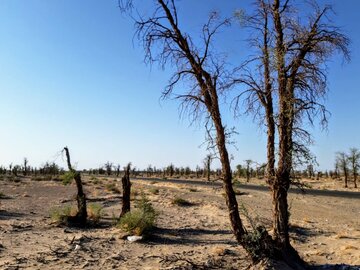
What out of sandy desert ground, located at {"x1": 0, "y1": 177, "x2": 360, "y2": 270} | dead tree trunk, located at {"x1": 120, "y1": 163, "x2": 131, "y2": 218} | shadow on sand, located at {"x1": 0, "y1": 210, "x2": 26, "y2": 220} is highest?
dead tree trunk, located at {"x1": 120, "y1": 163, "x2": 131, "y2": 218}

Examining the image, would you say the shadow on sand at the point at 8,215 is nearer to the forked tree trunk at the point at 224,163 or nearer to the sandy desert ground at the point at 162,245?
the sandy desert ground at the point at 162,245

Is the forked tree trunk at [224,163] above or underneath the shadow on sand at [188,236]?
above

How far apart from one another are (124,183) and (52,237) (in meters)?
4.02

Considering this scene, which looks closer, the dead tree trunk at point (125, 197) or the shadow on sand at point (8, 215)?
the dead tree trunk at point (125, 197)

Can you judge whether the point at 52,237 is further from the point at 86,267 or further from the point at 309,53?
the point at 309,53

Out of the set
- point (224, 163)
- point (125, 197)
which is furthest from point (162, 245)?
point (224, 163)

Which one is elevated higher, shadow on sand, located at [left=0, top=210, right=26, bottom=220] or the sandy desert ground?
shadow on sand, located at [left=0, top=210, right=26, bottom=220]

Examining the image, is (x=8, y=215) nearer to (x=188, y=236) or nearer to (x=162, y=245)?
(x=188, y=236)

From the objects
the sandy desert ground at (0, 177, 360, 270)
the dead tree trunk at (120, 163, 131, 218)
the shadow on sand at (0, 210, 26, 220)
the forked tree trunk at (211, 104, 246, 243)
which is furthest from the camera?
the shadow on sand at (0, 210, 26, 220)

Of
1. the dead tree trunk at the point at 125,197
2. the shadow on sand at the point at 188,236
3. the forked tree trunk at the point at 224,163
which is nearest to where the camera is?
the forked tree trunk at the point at 224,163

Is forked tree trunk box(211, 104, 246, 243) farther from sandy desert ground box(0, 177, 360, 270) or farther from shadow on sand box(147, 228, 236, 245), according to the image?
shadow on sand box(147, 228, 236, 245)

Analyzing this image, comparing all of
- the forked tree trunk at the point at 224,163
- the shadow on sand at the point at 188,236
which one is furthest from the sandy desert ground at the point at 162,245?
the forked tree trunk at the point at 224,163

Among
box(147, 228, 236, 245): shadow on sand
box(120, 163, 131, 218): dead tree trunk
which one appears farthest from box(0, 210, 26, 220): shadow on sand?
box(147, 228, 236, 245): shadow on sand

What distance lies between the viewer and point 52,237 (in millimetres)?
14000
